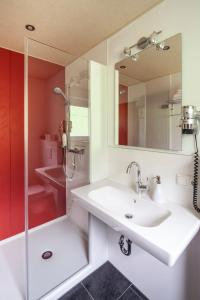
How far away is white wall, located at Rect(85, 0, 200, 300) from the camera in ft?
3.69

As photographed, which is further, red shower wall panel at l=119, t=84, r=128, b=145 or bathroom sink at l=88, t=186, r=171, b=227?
red shower wall panel at l=119, t=84, r=128, b=145

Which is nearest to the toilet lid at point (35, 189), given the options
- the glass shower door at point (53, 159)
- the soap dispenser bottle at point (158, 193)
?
the glass shower door at point (53, 159)

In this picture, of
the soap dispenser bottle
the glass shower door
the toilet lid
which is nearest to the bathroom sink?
the soap dispenser bottle

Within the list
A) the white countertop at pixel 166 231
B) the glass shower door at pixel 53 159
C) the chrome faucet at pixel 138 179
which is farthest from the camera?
the glass shower door at pixel 53 159

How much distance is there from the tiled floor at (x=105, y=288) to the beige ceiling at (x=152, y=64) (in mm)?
1905

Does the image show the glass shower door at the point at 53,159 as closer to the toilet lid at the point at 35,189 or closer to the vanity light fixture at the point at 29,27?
the toilet lid at the point at 35,189

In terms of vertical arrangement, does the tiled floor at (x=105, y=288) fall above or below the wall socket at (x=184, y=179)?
below

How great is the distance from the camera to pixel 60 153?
202 centimetres

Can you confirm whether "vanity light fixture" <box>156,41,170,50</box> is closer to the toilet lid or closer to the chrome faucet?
the chrome faucet

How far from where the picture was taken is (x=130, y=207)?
4.47 ft

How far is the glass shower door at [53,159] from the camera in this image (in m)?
1.64

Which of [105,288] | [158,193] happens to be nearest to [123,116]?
[158,193]

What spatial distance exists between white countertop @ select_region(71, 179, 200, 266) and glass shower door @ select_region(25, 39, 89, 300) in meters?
0.83

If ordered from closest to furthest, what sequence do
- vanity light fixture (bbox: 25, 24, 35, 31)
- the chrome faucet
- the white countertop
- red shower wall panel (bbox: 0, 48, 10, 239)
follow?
the white countertop < the chrome faucet < vanity light fixture (bbox: 25, 24, 35, 31) < red shower wall panel (bbox: 0, 48, 10, 239)
